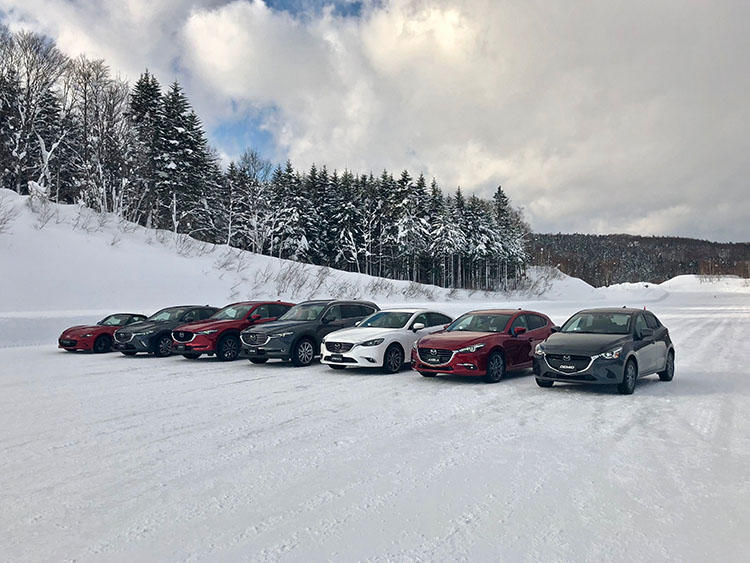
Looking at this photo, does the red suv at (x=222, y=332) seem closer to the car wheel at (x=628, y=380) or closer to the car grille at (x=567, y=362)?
the car grille at (x=567, y=362)

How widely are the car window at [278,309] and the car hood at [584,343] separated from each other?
917 cm

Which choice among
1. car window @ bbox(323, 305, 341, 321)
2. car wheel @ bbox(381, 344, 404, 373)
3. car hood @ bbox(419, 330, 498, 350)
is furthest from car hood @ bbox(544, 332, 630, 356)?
car window @ bbox(323, 305, 341, 321)

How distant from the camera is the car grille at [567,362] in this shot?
9930 mm

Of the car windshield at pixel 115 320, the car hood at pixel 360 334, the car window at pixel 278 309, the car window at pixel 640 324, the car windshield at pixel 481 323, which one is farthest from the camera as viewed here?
the car windshield at pixel 115 320

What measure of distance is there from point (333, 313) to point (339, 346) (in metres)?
2.58

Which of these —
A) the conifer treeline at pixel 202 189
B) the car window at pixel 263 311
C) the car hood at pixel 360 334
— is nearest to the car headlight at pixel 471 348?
the car hood at pixel 360 334

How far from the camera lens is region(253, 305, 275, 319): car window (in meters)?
17.3

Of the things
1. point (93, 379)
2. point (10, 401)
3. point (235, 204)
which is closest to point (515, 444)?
point (10, 401)

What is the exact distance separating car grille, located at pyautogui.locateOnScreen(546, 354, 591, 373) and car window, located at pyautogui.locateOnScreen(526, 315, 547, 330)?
2.89m

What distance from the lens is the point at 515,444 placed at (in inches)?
270

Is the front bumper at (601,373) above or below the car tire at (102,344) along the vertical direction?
Result: above

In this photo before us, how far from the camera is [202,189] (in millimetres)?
57031

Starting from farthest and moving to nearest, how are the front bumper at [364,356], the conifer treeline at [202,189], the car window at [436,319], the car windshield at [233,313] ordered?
the conifer treeline at [202,189], the car windshield at [233,313], the car window at [436,319], the front bumper at [364,356]

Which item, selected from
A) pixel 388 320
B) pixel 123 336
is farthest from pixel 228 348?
pixel 388 320
